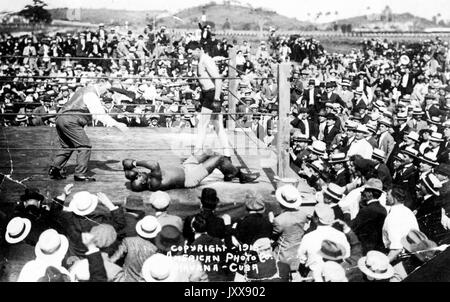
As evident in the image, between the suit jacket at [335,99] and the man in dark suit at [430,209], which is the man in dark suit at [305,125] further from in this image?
the man in dark suit at [430,209]

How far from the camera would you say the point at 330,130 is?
7.26 m

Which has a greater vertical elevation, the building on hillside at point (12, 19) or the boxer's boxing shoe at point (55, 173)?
the building on hillside at point (12, 19)

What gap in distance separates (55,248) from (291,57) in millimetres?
10527

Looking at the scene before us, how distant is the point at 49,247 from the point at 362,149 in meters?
3.70

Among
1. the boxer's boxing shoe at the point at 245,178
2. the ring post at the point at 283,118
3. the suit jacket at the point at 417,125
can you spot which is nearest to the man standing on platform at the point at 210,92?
the boxer's boxing shoe at the point at 245,178

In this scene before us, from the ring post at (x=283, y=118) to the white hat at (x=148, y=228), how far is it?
1574 mm

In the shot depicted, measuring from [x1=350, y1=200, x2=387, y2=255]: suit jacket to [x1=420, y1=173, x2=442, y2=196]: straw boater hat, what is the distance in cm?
73

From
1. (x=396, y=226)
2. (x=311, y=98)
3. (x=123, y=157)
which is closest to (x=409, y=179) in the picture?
(x=396, y=226)

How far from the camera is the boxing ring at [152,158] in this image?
485 cm

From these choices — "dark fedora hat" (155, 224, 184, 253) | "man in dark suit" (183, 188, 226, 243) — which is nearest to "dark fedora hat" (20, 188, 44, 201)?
"dark fedora hat" (155, 224, 184, 253)

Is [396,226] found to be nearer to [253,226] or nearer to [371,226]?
[371,226]

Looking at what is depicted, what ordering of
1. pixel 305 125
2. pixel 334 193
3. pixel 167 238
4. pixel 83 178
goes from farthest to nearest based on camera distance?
pixel 305 125 < pixel 83 178 < pixel 334 193 < pixel 167 238

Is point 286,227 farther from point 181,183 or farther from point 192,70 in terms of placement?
point 192,70
